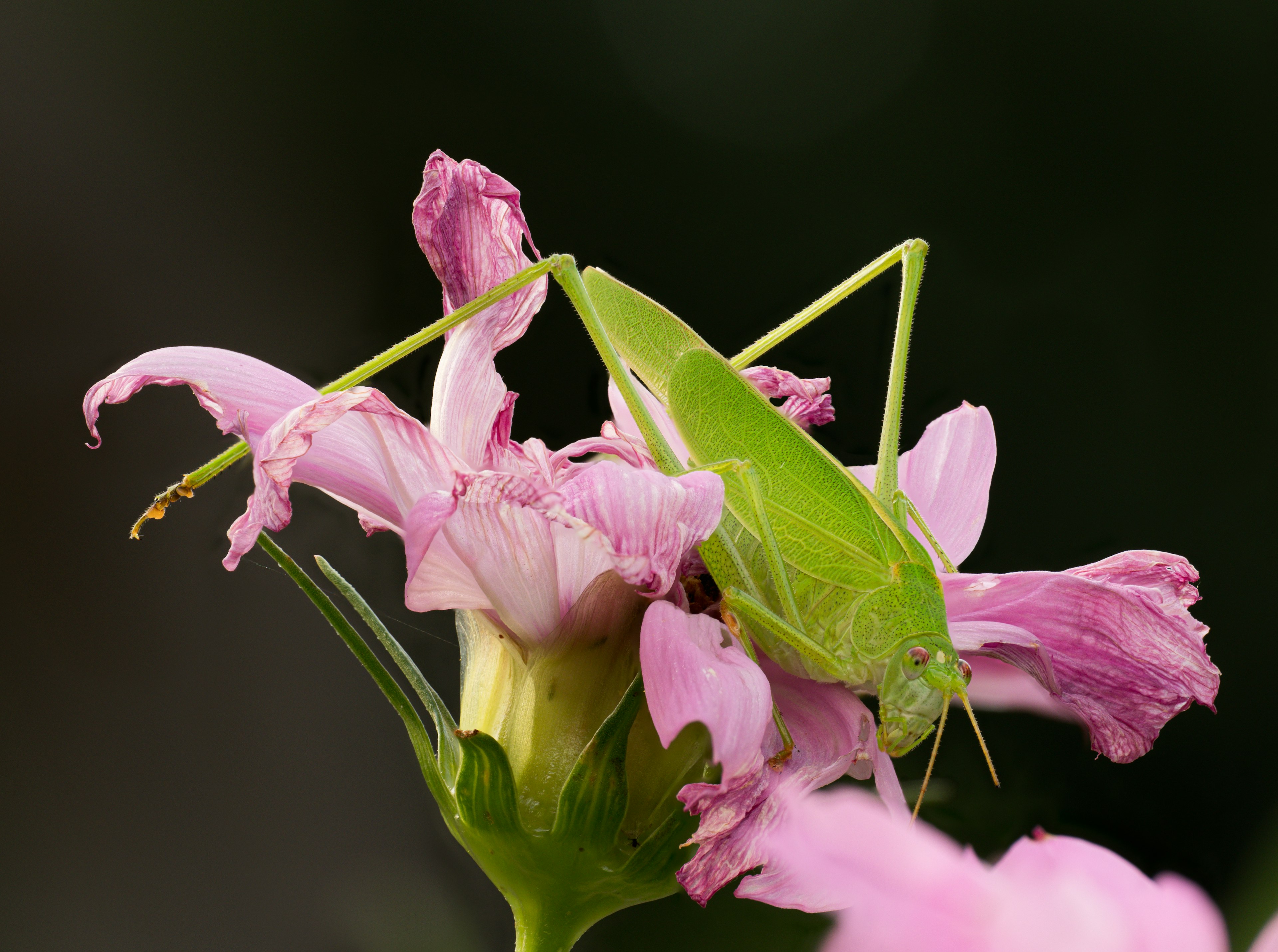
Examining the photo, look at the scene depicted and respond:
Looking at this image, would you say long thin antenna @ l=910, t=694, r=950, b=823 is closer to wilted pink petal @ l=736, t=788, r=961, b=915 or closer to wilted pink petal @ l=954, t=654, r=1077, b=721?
wilted pink petal @ l=954, t=654, r=1077, b=721

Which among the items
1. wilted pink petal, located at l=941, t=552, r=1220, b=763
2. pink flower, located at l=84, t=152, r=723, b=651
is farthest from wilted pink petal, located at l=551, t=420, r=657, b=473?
wilted pink petal, located at l=941, t=552, r=1220, b=763

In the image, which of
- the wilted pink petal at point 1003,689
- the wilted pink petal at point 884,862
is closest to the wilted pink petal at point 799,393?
the wilted pink petal at point 1003,689

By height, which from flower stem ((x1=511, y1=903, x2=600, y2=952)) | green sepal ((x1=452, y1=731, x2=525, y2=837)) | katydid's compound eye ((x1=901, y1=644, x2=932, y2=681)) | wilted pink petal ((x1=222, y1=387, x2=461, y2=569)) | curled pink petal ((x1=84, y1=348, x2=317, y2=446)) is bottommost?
flower stem ((x1=511, y1=903, x2=600, y2=952))

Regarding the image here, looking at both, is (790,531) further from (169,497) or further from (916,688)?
(169,497)

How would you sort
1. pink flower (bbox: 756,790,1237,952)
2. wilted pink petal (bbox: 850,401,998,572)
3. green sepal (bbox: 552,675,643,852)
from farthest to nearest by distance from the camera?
wilted pink petal (bbox: 850,401,998,572) < green sepal (bbox: 552,675,643,852) < pink flower (bbox: 756,790,1237,952)

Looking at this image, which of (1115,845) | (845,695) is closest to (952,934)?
(1115,845)

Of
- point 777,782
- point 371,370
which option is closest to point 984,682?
point 777,782

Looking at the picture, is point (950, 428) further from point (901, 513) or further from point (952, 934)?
point (952, 934)

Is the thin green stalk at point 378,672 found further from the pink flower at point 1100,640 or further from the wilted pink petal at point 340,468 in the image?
the pink flower at point 1100,640
